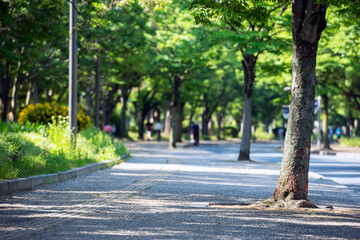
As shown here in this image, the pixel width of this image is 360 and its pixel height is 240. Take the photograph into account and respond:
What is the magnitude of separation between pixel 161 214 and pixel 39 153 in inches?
251

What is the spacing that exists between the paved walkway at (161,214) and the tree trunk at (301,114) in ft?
2.11

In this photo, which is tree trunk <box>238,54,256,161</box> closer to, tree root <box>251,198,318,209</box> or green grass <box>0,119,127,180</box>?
green grass <box>0,119,127,180</box>

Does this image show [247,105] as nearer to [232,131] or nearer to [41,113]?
[41,113]

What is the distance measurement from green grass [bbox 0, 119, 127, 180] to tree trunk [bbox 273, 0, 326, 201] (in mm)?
5261

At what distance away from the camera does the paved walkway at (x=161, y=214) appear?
6121mm

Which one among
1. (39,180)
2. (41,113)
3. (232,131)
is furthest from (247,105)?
(232,131)

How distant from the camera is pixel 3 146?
11.3 m

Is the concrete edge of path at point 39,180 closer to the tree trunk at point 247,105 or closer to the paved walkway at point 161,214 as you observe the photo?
the paved walkway at point 161,214

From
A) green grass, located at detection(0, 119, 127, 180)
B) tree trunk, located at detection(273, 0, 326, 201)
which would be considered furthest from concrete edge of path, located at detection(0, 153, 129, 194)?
tree trunk, located at detection(273, 0, 326, 201)

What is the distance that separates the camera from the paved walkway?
6121 mm

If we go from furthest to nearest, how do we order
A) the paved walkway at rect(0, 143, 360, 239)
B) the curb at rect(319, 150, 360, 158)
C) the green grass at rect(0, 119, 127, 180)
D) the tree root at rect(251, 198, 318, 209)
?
1. the curb at rect(319, 150, 360, 158)
2. the green grass at rect(0, 119, 127, 180)
3. the tree root at rect(251, 198, 318, 209)
4. the paved walkway at rect(0, 143, 360, 239)

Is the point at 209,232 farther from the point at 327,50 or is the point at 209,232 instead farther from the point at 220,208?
the point at 327,50

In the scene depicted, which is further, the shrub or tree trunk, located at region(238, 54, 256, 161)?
the shrub

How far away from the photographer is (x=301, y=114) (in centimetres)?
852
